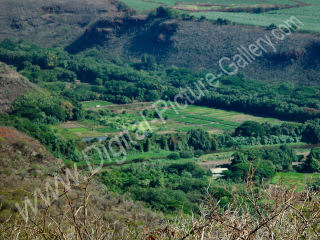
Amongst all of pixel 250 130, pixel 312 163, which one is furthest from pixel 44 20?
pixel 312 163

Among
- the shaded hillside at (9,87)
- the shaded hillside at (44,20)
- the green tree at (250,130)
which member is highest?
the shaded hillside at (44,20)

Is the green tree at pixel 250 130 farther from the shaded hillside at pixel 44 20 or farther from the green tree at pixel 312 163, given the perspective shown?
the shaded hillside at pixel 44 20

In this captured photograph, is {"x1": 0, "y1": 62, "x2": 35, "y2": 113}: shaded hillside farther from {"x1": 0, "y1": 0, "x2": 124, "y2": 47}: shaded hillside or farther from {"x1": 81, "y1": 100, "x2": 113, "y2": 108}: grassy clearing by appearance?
{"x1": 0, "y1": 0, "x2": 124, "y2": 47}: shaded hillside

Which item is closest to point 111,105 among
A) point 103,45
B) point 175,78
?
point 175,78

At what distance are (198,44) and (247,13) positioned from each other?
36.4 feet

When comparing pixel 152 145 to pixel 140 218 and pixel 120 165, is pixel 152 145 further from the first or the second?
pixel 140 218

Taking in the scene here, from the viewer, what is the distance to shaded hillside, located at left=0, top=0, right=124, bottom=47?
80.8 metres

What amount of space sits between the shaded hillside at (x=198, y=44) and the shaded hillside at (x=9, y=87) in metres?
27.7

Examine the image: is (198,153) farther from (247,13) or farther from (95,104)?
(247,13)

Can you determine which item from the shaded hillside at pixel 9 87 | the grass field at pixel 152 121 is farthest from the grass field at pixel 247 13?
the shaded hillside at pixel 9 87

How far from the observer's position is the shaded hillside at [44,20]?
265 feet

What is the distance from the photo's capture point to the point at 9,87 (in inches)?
1734

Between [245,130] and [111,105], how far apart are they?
54.0ft

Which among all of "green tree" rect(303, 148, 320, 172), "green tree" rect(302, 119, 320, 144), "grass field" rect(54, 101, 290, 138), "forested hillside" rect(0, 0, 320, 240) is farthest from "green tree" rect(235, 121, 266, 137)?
"green tree" rect(303, 148, 320, 172)
